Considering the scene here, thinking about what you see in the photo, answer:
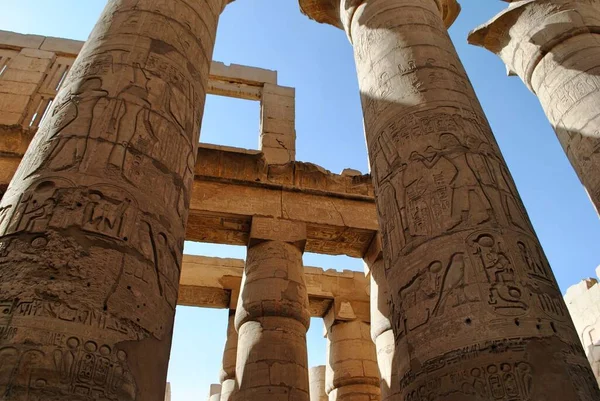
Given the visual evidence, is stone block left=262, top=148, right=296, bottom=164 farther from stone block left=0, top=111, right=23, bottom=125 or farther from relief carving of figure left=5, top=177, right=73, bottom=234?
relief carving of figure left=5, top=177, right=73, bottom=234

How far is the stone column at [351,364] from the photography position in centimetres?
918

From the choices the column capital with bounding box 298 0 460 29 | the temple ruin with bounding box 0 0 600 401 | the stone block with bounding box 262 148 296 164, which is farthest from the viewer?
the stone block with bounding box 262 148 296 164

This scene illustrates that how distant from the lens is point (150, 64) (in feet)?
13.3

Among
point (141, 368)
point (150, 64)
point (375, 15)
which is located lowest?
point (141, 368)

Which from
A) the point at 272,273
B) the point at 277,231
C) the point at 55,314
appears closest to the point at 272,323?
the point at 272,273

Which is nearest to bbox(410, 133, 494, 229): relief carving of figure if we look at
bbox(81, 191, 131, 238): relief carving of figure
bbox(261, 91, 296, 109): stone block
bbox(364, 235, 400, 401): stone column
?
bbox(81, 191, 131, 238): relief carving of figure

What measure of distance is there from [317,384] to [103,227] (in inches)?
540

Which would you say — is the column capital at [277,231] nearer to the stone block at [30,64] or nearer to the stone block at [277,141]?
the stone block at [277,141]

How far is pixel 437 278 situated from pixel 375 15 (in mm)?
3713

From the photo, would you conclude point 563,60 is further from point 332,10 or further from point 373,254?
point 373,254

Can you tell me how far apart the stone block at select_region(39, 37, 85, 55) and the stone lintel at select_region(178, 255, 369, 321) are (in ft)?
18.4

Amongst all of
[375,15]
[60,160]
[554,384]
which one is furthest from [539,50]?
[60,160]

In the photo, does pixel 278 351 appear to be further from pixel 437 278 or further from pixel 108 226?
pixel 108 226

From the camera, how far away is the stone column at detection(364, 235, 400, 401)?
23.0 feet
